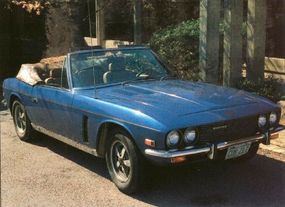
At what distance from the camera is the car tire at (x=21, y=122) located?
6902mm

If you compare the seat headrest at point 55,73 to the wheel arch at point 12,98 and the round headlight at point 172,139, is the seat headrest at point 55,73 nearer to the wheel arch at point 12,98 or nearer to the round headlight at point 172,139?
the wheel arch at point 12,98

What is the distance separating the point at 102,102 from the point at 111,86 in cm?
59

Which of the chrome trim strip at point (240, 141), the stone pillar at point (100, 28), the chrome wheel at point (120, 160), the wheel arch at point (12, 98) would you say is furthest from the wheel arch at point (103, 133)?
the stone pillar at point (100, 28)

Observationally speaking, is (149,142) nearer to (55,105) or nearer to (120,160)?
(120,160)

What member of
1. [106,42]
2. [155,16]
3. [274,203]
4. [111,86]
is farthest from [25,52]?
[274,203]

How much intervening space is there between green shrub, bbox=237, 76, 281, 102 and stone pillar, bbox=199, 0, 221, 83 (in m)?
0.57

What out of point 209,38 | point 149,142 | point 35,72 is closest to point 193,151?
point 149,142

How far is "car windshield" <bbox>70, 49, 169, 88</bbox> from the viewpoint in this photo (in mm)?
5879

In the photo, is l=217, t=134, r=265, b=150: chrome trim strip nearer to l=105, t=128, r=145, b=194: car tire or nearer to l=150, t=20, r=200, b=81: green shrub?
l=105, t=128, r=145, b=194: car tire

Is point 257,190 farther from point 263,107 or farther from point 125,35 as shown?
point 125,35

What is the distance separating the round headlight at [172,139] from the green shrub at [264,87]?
160 inches

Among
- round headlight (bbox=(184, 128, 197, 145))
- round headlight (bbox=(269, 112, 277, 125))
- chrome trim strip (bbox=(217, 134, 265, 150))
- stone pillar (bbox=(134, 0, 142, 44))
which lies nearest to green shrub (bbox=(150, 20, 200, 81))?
stone pillar (bbox=(134, 0, 142, 44))

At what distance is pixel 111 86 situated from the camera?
18.9ft

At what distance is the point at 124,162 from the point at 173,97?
0.80 meters
